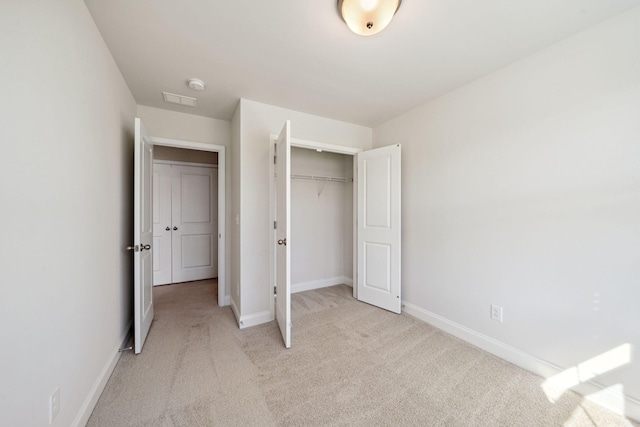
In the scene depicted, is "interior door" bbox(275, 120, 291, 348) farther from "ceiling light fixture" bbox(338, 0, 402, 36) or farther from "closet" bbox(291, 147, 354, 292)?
"closet" bbox(291, 147, 354, 292)

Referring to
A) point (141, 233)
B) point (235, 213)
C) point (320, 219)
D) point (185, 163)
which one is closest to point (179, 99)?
point (235, 213)

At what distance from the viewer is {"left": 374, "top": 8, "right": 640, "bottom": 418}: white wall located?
59.1 inches

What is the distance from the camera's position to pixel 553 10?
1457 millimetres

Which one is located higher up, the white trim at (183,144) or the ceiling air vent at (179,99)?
the ceiling air vent at (179,99)

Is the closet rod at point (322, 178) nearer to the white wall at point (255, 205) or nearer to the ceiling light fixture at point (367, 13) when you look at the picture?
the white wall at point (255, 205)

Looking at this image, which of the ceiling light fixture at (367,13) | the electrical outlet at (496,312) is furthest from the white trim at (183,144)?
the electrical outlet at (496,312)

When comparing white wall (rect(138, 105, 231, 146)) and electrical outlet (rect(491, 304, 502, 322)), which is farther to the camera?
white wall (rect(138, 105, 231, 146))

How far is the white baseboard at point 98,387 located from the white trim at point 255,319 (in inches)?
39.8

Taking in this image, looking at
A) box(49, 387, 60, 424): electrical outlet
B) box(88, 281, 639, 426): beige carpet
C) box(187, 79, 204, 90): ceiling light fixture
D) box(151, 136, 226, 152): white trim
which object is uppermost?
box(187, 79, 204, 90): ceiling light fixture

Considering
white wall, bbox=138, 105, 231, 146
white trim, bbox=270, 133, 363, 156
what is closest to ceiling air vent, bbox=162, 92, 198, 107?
white wall, bbox=138, 105, 231, 146

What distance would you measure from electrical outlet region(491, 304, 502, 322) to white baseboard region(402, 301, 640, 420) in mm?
196

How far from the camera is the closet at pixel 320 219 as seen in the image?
12.2ft

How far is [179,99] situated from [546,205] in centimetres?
355

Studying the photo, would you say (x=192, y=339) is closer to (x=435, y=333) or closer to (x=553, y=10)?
(x=435, y=333)
